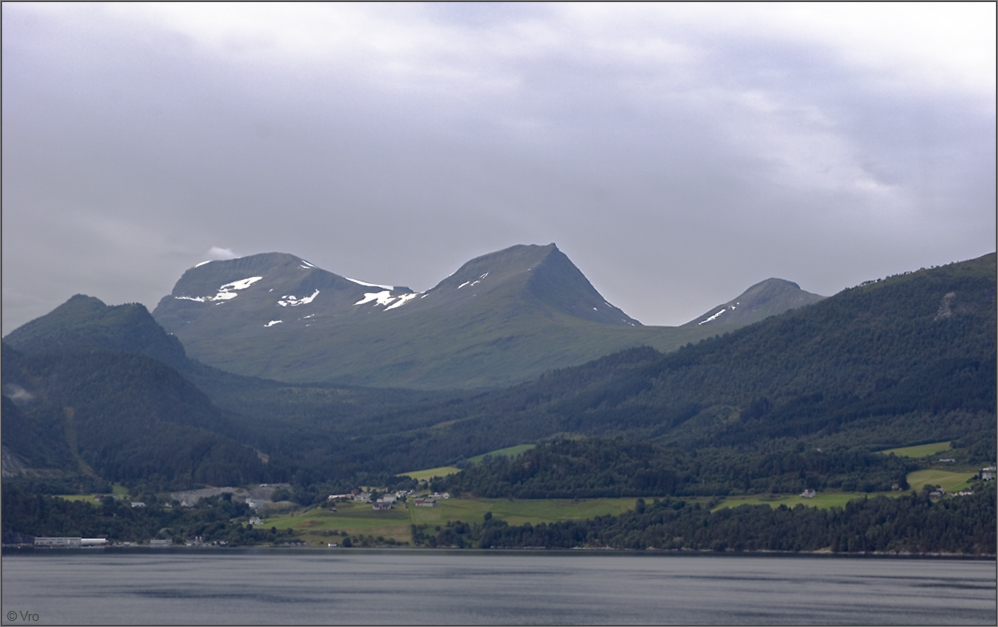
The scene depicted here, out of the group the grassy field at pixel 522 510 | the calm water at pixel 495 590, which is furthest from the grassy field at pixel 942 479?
the grassy field at pixel 522 510

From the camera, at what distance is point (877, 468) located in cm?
19538

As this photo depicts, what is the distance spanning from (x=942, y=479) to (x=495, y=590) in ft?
310

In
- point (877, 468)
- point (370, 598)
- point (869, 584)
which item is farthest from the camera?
point (877, 468)

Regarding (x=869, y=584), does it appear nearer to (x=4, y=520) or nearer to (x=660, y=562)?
(x=660, y=562)

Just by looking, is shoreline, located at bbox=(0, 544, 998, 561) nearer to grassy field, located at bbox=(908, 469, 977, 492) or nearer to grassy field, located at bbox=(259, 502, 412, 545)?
grassy field, located at bbox=(259, 502, 412, 545)

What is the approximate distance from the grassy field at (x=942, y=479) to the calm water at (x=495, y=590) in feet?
102

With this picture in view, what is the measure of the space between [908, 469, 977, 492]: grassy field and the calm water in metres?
31.2

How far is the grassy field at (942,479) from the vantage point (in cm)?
17100

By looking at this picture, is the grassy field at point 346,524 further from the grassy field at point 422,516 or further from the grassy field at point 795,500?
the grassy field at point 795,500

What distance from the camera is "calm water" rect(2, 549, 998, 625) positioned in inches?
3484

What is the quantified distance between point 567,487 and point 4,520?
269 ft

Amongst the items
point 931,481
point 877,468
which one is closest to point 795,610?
point 931,481

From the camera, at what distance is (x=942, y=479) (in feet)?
587

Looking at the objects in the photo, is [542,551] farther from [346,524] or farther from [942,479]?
[942,479]
